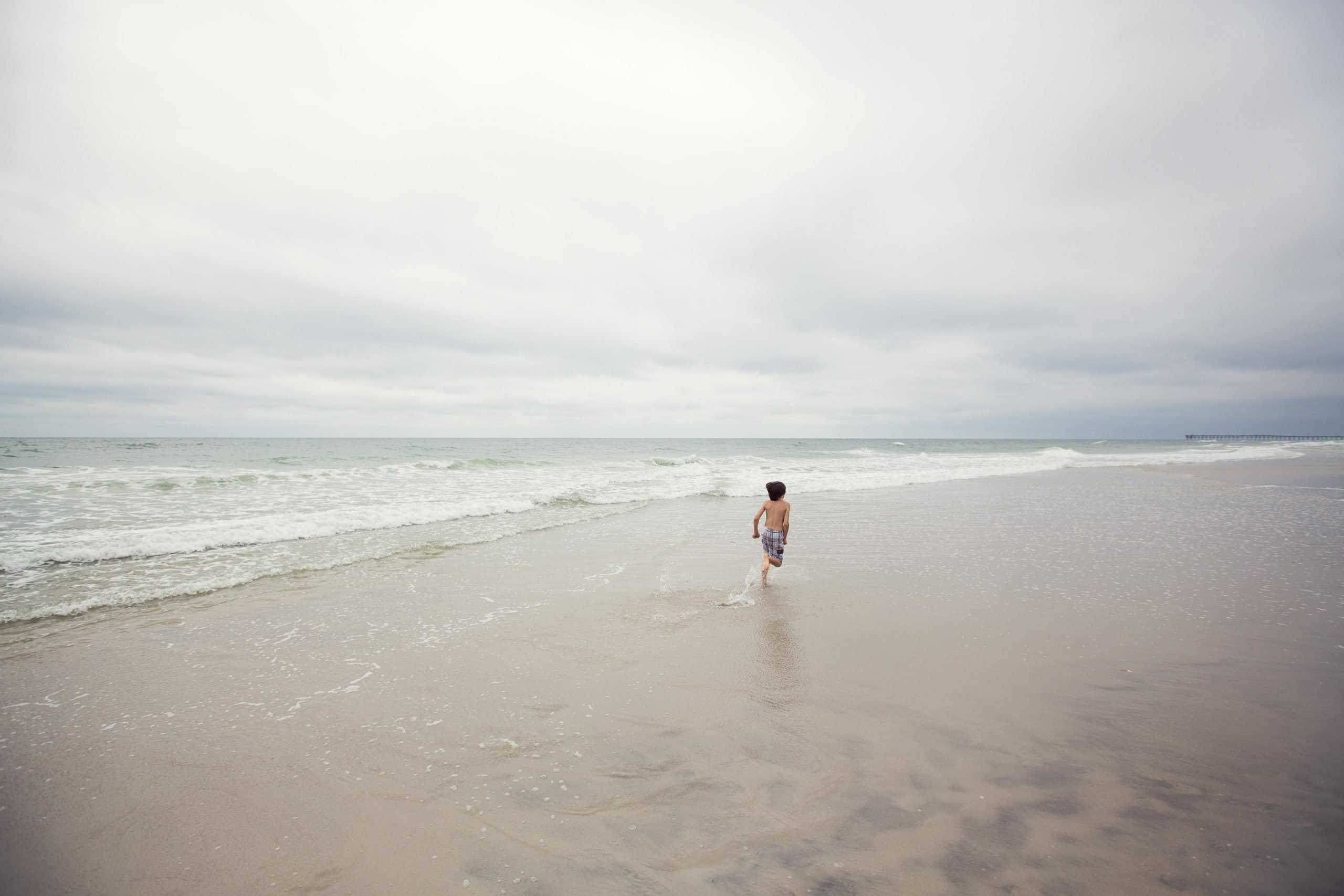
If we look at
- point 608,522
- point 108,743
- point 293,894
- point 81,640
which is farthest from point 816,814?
point 608,522

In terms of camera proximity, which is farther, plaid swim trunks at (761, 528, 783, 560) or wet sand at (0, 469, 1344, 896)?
plaid swim trunks at (761, 528, 783, 560)

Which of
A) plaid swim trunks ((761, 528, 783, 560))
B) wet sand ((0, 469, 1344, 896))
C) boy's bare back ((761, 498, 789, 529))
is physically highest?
boy's bare back ((761, 498, 789, 529))

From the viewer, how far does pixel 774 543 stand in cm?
870

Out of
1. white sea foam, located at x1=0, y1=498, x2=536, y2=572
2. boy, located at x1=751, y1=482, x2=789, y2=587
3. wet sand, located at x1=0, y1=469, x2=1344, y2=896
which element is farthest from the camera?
white sea foam, located at x1=0, y1=498, x2=536, y2=572

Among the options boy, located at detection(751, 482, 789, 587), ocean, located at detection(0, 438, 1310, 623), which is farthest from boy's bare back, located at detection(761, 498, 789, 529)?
ocean, located at detection(0, 438, 1310, 623)

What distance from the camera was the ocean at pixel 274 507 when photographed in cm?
878

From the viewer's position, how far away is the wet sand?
299 cm

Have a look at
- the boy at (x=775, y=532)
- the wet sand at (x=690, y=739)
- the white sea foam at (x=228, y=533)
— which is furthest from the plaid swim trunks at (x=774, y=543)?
the white sea foam at (x=228, y=533)

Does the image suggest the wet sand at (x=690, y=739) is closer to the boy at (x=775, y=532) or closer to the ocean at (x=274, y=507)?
the boy at (x=775, y=532)

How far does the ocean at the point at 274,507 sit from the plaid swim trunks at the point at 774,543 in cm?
626

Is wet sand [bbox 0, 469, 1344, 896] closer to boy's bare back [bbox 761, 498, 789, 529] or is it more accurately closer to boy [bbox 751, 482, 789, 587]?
boy [bbox 751, 482, 789, 587]

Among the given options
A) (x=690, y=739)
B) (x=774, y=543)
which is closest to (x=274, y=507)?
(x=774, y=543)

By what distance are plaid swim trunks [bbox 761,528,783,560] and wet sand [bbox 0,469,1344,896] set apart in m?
0.53

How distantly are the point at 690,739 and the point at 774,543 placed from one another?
4.76 meters
